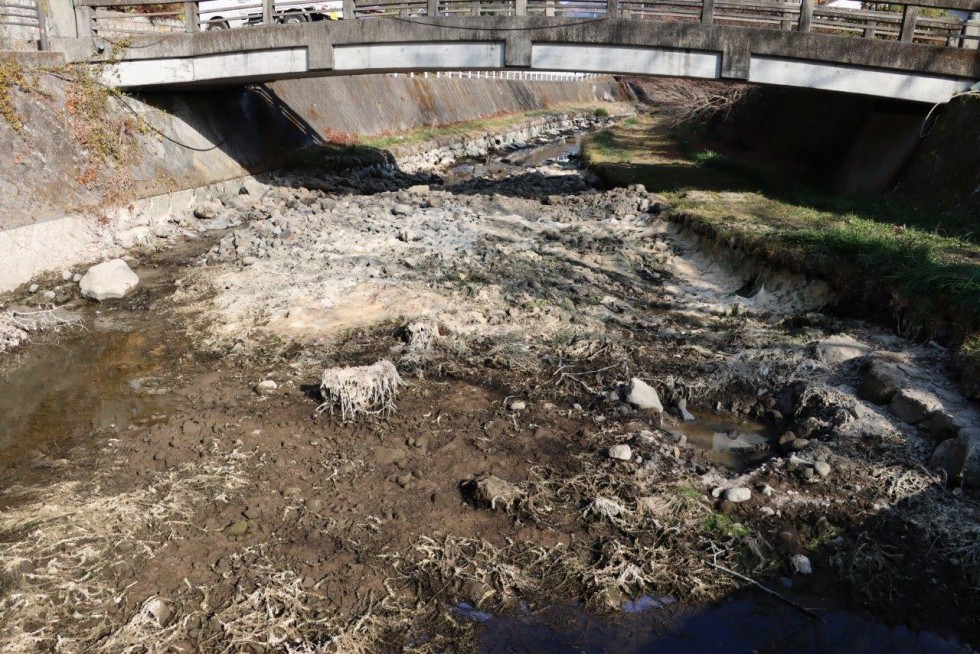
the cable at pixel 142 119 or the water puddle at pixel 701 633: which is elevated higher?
the cable at pixel 142 119

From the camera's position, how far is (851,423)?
26.5 feet

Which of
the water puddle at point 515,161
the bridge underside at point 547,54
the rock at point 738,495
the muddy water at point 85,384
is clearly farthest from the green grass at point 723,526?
the water puddle at point 515,161

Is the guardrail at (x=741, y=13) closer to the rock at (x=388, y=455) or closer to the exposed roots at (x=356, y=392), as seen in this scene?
the exposed roots at (x=356, y=392)

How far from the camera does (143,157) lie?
57.9 feet

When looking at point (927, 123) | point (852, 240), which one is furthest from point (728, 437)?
point (927, 123)

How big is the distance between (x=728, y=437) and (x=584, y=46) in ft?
37.3

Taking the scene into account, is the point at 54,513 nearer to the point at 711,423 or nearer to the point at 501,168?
the point at 711,423

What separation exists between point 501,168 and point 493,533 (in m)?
24.4

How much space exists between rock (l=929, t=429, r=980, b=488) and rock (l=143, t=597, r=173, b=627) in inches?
281

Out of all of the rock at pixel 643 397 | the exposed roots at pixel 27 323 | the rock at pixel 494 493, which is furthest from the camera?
the exposed roots at pixel 27 323

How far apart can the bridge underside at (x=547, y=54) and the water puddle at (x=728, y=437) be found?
404 inches

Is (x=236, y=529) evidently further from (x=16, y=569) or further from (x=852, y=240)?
(x=852, y=240)

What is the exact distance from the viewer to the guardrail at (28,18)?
55.4 ft

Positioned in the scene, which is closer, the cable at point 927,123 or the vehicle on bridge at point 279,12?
the cable at point 927,123
